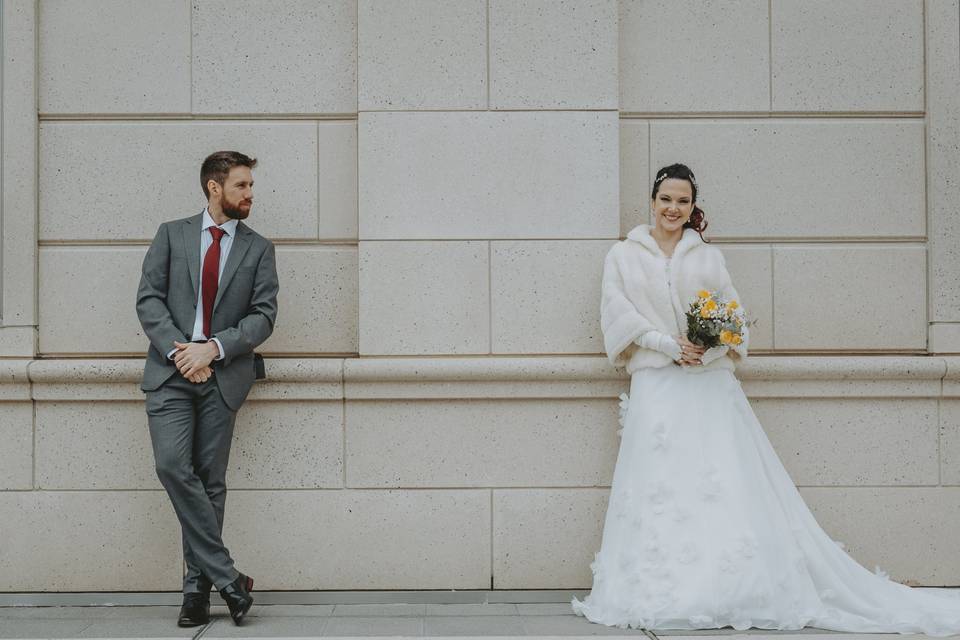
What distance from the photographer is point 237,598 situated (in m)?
5.13

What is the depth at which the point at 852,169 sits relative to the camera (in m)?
6.18

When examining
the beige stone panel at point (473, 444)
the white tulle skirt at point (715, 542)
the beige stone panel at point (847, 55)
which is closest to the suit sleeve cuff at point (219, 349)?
the beige stone panel at point (473, 444)

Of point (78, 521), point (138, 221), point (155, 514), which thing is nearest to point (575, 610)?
point (155, 514)

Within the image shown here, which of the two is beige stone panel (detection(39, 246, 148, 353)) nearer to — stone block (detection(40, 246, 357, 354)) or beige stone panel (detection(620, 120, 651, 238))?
stone block (detection(40, 246, 357, 354))

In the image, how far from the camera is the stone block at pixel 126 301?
6012 millimetres

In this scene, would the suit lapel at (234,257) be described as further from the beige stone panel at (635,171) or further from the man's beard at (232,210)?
the beige stone panel at (635,171)

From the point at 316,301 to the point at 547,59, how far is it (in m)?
2.19

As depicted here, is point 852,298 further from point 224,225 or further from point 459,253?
point 224,225

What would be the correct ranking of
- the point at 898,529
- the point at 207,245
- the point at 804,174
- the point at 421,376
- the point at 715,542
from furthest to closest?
the point at 804,174
the point at 898,529
the point at 421,376
the point at 207,245
the point at 715,542

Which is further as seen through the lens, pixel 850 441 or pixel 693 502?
pixel 850 441

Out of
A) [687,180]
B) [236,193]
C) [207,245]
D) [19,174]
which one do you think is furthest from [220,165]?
[687,180]

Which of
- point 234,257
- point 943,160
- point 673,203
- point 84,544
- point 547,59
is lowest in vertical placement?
point 84,544

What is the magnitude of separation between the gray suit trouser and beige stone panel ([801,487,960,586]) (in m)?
3.66

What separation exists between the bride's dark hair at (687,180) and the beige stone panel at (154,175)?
204cm
